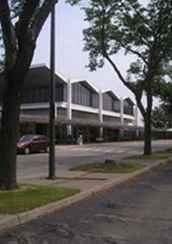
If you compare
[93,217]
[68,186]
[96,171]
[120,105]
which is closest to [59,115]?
[120,105]

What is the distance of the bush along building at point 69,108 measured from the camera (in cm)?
7656

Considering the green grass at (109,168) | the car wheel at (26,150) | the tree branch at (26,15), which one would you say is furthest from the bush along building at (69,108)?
the tree branch at (26,15)

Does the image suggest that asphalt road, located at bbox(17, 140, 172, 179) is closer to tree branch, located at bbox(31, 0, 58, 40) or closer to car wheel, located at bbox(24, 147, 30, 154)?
car wheel, located at bbox(24, 147, 30, 154)

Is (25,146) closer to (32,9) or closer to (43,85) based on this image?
(32,9)

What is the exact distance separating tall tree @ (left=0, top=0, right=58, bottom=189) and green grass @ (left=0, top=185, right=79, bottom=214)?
73 centimetres

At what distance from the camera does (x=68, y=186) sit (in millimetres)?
16734

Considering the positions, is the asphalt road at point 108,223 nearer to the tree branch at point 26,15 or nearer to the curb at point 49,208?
the curb at point 49,208

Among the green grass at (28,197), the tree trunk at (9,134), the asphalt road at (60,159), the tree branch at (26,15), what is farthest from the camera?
the asphalt road at (60,159)

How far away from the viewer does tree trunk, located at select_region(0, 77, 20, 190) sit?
1477 cm

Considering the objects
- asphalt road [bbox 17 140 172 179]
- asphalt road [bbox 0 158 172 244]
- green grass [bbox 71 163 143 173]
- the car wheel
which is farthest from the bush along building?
asphalt road [bbox 0 158 172 244]

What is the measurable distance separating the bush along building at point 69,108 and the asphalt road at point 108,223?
5179 centimetres

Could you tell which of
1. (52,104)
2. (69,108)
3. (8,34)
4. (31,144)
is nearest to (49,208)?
(8,34)

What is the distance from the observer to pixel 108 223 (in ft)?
34.7

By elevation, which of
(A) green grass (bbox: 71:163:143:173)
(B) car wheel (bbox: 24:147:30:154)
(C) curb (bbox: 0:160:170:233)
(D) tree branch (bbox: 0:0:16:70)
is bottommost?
(C) curb (bbox: 0:160:170:233)
